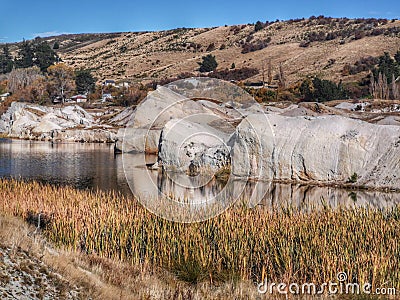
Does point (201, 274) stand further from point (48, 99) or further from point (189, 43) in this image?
point (189, 43)

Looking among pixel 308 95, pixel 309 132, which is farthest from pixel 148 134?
pixel 308 95

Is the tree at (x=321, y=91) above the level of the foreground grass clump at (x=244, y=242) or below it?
above

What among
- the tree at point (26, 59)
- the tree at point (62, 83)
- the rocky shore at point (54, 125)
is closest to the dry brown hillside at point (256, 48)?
the tree at point (26, 59)

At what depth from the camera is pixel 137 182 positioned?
2714 centimetres

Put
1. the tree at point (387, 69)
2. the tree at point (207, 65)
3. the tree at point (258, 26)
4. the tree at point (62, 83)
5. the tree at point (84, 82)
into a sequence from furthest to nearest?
the tree at point (258, 26) → the tree at point (207, 65) → the tree at point (84, 82) → the tree at point (62, 83) → the tree at point (387, 69)

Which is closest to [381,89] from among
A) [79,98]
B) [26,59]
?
[79,98]

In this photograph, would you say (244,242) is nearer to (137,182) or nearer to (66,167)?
(137,182)

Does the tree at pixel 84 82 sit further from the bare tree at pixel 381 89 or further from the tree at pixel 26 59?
the bare tree at pixel 381 89

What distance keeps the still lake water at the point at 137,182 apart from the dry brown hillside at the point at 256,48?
57.0m

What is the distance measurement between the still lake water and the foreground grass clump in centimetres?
307

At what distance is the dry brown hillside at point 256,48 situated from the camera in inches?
3907

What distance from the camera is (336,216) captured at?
586 inches

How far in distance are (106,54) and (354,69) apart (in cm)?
9328

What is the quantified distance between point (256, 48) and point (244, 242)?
11334 centimetres
